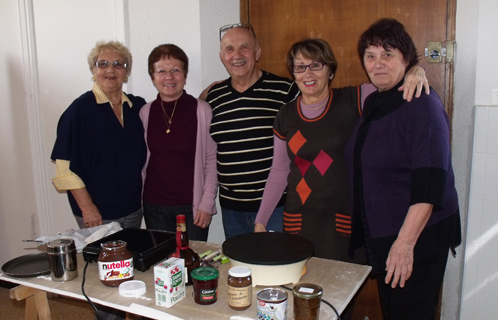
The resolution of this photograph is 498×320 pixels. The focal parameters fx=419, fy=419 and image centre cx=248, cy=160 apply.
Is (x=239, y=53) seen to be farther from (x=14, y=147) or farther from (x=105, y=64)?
(x=14, y=147)

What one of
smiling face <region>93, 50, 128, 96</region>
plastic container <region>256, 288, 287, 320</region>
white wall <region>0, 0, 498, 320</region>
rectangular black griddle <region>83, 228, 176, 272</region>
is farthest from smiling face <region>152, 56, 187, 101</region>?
plastic container <region>256, 288, 287, 320</region>

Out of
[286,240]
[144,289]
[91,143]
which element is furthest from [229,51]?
[144,289]

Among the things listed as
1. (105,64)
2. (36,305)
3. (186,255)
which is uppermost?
(105,64)

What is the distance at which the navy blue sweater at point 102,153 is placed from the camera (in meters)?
2.03

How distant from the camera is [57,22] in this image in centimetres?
282

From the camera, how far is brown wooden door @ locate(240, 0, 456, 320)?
6.96 feet

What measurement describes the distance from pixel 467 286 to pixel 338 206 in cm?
85

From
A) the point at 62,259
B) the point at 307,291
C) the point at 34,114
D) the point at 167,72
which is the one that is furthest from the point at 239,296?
the point at 34,114

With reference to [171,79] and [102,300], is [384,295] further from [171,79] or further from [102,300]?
[171,79]

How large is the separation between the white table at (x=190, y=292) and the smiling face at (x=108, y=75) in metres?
0.94

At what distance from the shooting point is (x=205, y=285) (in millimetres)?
1212

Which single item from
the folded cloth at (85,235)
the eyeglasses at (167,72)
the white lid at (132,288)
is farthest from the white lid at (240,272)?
the eyeglasses at (167,72)

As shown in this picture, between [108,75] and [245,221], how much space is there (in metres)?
1.03

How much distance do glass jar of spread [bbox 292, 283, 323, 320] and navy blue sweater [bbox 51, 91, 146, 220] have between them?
1287 mm
